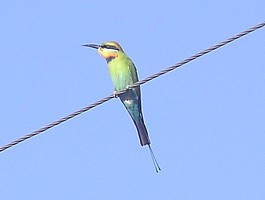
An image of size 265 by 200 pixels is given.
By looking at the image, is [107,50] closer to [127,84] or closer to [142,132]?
[127,84]

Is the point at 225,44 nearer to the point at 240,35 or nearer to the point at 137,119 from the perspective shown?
the point at 240,35

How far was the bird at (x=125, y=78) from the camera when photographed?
19.8 feet

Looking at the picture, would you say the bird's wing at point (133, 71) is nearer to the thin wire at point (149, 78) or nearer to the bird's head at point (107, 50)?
the bird's head at point (107, 50)

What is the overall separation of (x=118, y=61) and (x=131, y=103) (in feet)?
→ 1.61

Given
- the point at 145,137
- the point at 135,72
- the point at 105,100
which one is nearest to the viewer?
the point at 105,100

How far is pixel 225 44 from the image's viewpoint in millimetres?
3762

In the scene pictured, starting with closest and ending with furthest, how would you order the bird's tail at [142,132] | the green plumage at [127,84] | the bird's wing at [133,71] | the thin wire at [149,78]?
the thin wire at [149,78]
the bird's tail at [142,132]
the green plumage at [127,84]
the bird's wing at [133,71]

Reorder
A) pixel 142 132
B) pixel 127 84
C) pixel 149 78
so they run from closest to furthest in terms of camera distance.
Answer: pixel 149 78
pixel 142 132
pixel 127 84

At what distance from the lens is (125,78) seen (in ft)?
20.6

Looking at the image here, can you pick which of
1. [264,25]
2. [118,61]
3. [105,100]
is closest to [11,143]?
[105,100]

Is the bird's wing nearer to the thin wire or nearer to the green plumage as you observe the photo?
the green plumage

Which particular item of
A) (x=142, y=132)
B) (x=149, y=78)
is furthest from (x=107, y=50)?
(x=149, y=78)

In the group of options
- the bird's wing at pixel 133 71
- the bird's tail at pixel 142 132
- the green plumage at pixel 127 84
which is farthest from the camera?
the bird's wing at pixel 133 71

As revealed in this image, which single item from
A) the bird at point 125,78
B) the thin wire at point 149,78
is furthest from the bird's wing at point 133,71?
the thin wire at point 149,78
